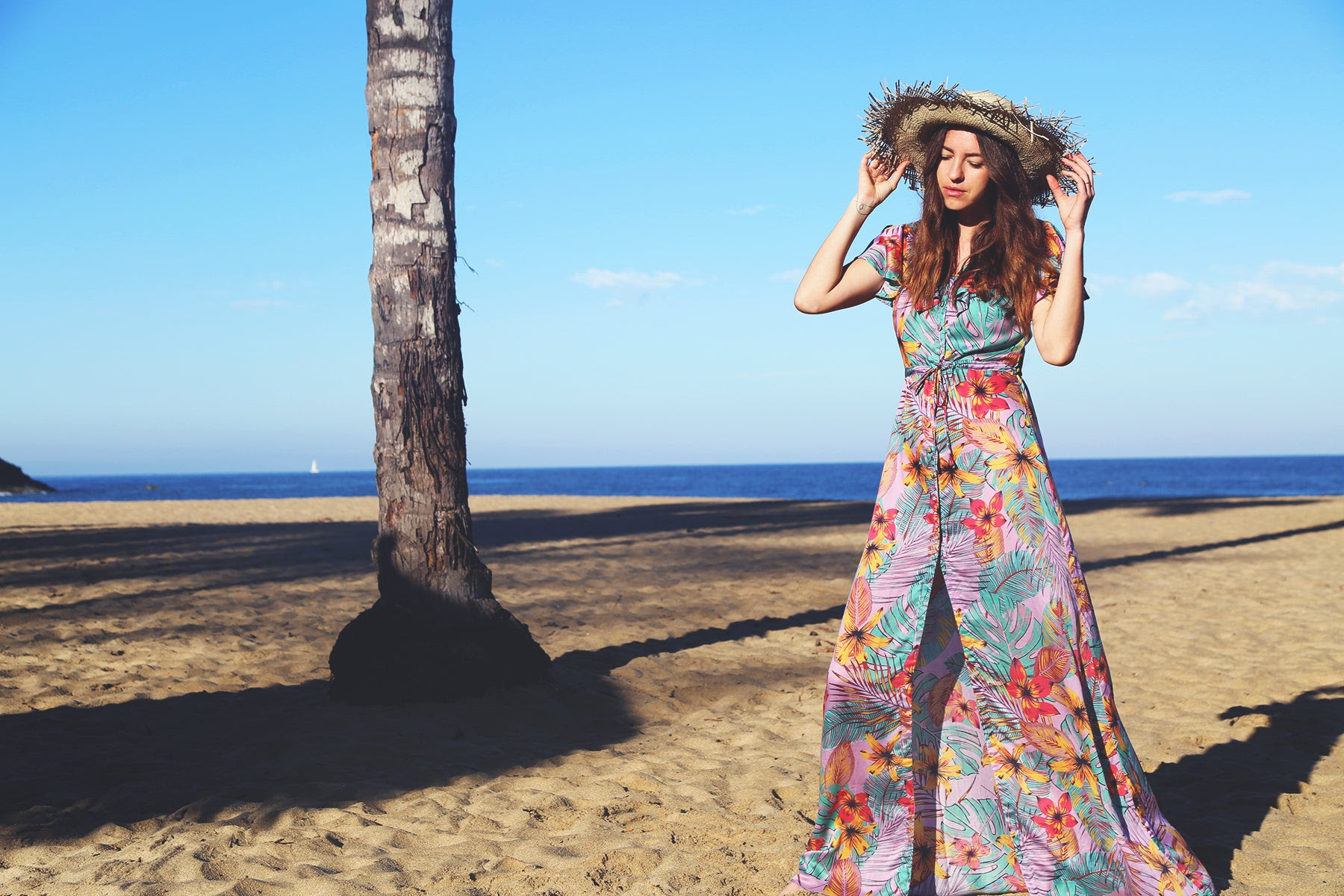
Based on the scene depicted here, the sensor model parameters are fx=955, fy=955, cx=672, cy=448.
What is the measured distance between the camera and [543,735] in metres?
4.41

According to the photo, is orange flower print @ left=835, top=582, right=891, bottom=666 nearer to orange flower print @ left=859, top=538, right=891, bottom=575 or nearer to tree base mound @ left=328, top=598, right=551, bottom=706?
orange flower print @ left=859, top=538, right=891, bottom=575

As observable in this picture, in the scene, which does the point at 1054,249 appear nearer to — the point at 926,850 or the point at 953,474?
the point at 953,474

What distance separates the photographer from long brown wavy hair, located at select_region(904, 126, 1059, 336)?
2.37 meters

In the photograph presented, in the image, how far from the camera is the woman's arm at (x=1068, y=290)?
7.41 feet

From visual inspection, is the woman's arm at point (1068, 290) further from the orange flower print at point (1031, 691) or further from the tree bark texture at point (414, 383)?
the tree bark texture at point (414, 383)

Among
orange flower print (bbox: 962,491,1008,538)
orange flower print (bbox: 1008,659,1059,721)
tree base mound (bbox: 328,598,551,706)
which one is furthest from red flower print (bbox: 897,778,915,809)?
tree base mound (bbox: 328,598,551,706)

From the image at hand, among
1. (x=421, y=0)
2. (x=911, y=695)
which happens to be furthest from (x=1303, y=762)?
(x=421, y=0)

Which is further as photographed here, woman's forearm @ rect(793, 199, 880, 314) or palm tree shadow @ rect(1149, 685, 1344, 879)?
palm tree shadow @ rect(1149, 685, 1344, 879)

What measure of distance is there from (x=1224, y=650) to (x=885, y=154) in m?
5.16

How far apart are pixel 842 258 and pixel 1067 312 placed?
0.57 metres

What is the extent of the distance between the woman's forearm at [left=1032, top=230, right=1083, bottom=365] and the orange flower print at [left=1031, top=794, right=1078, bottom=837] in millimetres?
1074

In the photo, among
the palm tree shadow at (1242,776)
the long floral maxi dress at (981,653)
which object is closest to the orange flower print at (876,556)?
the long floral maxi dress at (981,653)

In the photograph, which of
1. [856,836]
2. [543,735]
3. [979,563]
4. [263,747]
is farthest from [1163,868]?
[263,747]

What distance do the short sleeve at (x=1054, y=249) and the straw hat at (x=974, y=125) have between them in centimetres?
10
